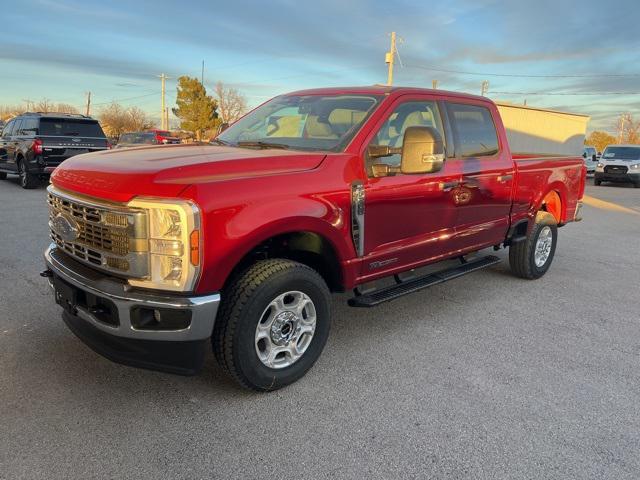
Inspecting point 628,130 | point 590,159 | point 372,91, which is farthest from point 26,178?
point 628,130

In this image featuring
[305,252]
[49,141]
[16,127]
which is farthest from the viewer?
[16,127]

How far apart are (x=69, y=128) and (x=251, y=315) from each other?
11.9 m

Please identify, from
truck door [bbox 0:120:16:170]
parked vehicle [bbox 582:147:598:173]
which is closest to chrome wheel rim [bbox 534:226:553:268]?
truck door [bbox 0:120:16:170]

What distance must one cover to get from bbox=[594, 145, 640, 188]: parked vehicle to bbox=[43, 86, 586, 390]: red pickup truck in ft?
63.3

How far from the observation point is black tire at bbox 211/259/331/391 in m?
2.83

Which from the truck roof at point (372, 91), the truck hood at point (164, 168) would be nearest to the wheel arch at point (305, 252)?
the truck hood at point (164, 168)

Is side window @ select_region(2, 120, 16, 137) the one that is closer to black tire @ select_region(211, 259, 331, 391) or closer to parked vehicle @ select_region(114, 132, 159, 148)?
parked vehicle @ select_region(114, 132, 159, 148)

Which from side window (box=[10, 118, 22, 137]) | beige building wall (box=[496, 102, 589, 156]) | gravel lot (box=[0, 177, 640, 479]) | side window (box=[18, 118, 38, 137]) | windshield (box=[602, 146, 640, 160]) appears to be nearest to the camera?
gravel lot (box=[0, 177, 640, 479])

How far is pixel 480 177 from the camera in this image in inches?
180

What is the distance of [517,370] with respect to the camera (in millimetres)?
3512

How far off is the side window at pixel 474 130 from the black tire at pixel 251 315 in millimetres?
Result: 2223

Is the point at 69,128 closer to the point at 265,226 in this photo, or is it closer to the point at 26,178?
the point at 26,178

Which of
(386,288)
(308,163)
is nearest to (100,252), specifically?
(308,163)

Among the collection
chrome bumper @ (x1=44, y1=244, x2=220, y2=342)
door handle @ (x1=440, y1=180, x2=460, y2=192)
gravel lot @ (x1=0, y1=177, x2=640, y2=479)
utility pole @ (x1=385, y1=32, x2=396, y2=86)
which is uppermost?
utility pole @ (x1=385, y1=32, x2=396, y2=86)
